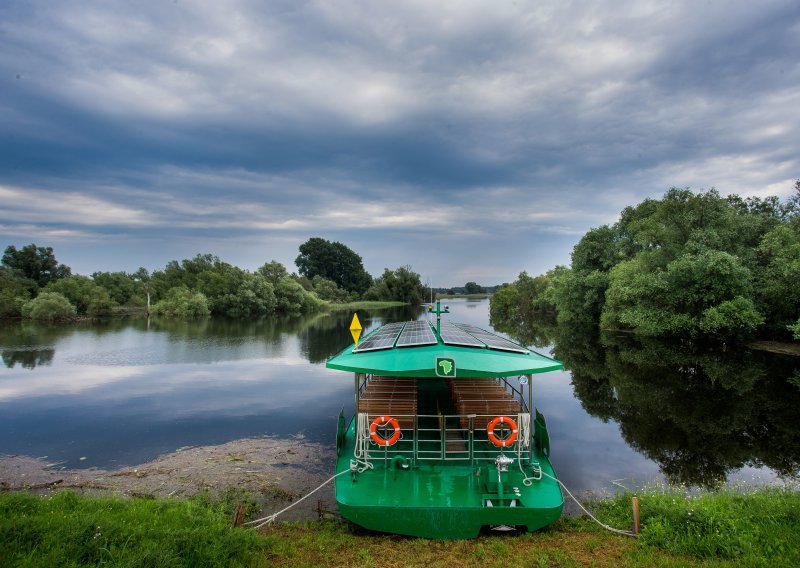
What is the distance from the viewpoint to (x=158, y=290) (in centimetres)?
8125

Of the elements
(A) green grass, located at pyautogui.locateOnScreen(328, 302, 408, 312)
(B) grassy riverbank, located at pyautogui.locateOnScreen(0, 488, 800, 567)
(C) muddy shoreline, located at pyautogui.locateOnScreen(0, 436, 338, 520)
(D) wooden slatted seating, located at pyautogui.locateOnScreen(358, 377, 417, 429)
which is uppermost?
(A) green grass, located at pyautogui.locateOnScreen(328, 302, 408, 312)

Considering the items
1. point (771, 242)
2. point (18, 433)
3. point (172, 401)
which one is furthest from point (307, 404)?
point (771, 242)

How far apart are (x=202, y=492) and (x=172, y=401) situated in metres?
10.4

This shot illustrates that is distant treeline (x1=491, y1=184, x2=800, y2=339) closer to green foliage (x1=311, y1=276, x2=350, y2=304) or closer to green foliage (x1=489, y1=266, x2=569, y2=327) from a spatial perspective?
green foliage (x1=489, y1=266, x2=569, y2=327)

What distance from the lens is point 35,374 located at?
75.8 ft

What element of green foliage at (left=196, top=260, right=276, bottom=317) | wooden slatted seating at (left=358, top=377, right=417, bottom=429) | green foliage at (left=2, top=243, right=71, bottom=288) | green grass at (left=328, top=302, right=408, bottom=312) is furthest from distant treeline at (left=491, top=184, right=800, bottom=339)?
green foliage at (left=2, top=243, right=71, bottom=288)

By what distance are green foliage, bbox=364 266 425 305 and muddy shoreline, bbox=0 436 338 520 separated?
94010 millimetres

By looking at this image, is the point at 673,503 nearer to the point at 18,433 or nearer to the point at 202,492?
the point at 202,492

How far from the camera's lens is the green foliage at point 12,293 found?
59875mm

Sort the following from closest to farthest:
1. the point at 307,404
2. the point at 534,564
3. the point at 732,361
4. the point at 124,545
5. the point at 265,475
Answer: the point at 124,545 → the point at 534,564 → the point at 265,475 → the point at 307,404 → the point at 732,361

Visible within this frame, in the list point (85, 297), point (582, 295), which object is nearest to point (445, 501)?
point (582, 295)

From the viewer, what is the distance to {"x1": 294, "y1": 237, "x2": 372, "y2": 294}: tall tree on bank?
12438 cm

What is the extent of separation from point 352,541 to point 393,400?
349 cm

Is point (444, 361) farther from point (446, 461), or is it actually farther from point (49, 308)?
point (49, 308)
